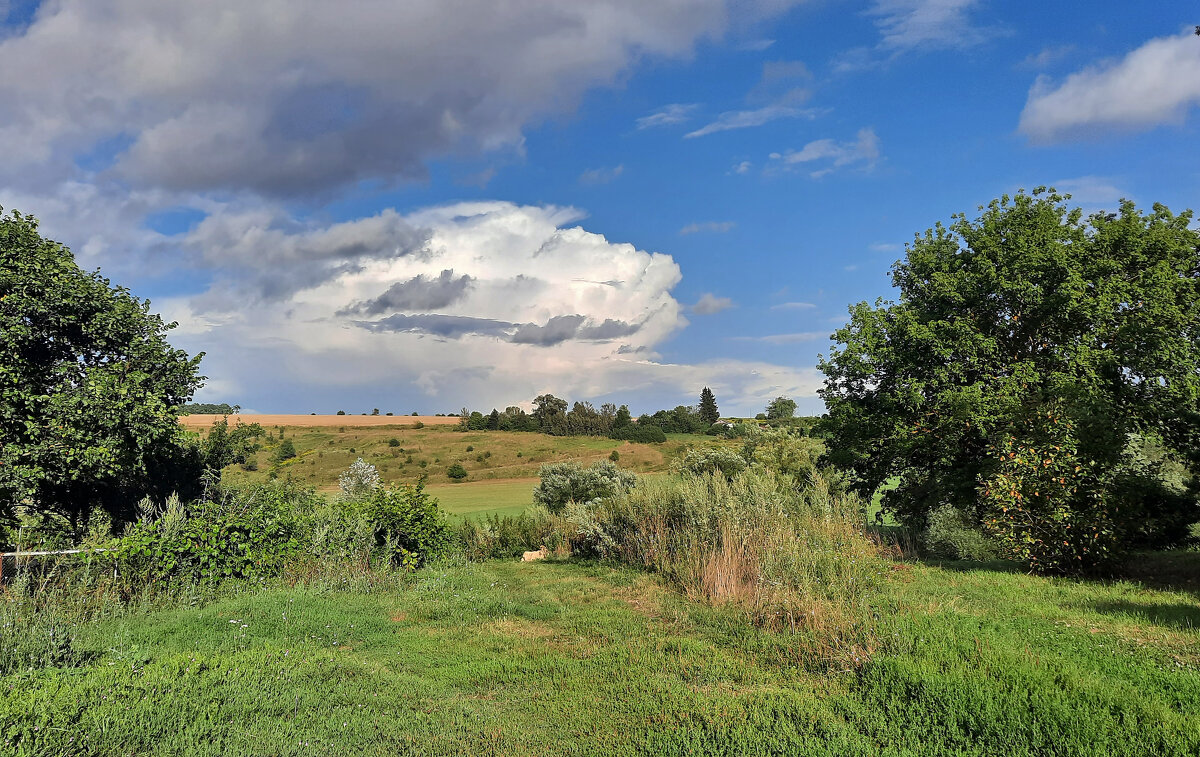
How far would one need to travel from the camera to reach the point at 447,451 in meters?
60.9

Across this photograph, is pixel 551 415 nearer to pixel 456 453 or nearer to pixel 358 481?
pixel 456 453

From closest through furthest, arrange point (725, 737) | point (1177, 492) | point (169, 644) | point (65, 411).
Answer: point (725, 737), point (169, 644), point (65, 411), point (1177, 492)

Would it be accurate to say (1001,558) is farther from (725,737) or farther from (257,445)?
(257,445)

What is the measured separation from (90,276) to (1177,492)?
72.8 ft

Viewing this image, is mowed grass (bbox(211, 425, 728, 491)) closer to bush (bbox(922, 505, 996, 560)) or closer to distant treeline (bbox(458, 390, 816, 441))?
distant treeline (bbox(458, 390, 816, 441))

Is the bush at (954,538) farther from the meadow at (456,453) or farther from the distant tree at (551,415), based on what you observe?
the distant tree at (551,415)

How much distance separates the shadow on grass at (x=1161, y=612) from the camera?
288 inches

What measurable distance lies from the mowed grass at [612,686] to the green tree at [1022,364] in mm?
4135

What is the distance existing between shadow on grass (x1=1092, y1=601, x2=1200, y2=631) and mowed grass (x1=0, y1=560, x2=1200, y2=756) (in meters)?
0.05

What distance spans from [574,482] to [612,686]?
60.2 feet

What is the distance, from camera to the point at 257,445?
20109mm

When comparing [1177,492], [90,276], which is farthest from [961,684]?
[90,276]

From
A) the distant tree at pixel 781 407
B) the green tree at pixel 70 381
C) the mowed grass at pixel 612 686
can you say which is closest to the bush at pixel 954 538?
the mowed grass at pixel 612 686

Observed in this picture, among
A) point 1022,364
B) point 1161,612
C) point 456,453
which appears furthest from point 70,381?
point 456,453
